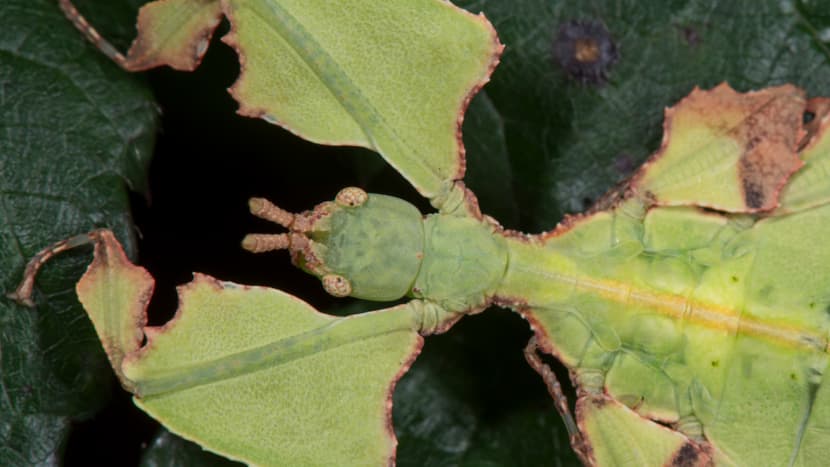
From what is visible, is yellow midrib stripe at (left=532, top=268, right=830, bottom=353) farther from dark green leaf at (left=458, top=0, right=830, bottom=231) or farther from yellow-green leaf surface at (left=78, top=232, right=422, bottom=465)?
yellow-green leaf surface at (left=78, top=232, right=422, bottom=465)

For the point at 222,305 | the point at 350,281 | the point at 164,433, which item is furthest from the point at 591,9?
the point at 164,433

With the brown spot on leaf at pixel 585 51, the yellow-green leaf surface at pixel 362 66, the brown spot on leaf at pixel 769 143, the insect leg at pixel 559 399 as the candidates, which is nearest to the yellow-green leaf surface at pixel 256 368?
the insect leg at pixel 559 399

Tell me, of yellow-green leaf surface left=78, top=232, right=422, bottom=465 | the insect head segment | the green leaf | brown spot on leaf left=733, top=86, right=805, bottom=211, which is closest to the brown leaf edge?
brown spot on leaf left=733, top=86, right=805, bottom=211

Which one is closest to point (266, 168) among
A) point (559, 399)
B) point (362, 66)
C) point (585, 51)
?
point (362, 66)

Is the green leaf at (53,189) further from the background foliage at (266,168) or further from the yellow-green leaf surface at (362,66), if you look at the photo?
the yellow-green leaf surface at (362,66)

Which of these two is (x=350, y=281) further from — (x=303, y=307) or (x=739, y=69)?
(x=739, y=69)

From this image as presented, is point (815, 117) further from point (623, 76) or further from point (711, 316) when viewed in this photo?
point (711, 316)
